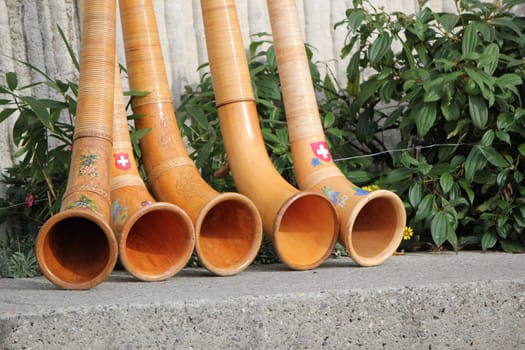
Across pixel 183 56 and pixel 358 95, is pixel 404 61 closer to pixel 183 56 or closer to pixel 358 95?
pixel 358 95

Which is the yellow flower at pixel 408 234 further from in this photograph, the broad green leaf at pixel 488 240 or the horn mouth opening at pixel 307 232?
the horn mouth opening at pixel 307 232

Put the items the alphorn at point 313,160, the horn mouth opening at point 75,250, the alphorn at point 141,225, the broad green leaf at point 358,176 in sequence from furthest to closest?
the broad green leaf at point 358,176, the alphorn at point 313,160, the alphorn at point 141,225, the horn mouth opening at point 75,250

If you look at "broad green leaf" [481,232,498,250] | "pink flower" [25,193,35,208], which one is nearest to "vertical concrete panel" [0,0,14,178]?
"pink flower" [25,193,35,208]

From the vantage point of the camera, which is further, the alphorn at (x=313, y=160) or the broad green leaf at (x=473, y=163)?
the broad green leaf at (x=473, y=163)

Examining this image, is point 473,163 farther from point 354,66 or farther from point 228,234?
point 228,234

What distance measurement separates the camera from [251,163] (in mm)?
2088

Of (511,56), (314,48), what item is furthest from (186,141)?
(511,56)

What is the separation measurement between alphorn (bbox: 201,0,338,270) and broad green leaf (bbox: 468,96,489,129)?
773 millimetres

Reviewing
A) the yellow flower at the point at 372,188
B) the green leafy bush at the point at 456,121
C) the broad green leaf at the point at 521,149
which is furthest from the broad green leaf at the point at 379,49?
the broad green leaf at the point at 521,149

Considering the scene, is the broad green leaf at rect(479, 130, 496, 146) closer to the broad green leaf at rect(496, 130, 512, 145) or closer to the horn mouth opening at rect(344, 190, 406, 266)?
the broad green leaf at rect(496, 130, 512, 145)

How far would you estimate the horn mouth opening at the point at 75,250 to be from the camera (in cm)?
168

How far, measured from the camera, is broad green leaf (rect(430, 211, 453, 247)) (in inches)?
96.4

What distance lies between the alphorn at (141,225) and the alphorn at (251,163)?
235 millimetres

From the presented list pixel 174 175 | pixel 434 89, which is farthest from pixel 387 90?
pixel 174 175
